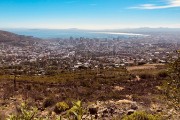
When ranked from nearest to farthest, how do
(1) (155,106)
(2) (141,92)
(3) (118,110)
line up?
1. (3) (118,110)
2. (1) (155,106)
3. (2) (141,92)

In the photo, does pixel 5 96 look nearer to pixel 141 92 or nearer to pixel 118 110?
pixel 118 110

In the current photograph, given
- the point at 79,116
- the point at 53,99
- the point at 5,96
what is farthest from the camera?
the point at 5,96

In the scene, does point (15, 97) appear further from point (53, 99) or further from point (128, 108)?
point (128, 108)

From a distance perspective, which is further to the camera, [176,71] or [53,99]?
[53,99]

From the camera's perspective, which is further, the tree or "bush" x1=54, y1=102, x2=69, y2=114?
"bush" x1=54, y1=102, x2=69, y2=114

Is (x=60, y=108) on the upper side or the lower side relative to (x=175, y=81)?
lower

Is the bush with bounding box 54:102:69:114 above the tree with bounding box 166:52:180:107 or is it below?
below

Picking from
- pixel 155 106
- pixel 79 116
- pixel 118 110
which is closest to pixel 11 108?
pixel 118 110

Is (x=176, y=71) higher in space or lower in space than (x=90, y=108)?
higher

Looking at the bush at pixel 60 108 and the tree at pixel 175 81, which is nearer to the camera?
the tree at pixel 175 81

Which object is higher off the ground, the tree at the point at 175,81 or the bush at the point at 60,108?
the tree at the point at 175,81

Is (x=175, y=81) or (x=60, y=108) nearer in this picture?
(x=175, y=81)
